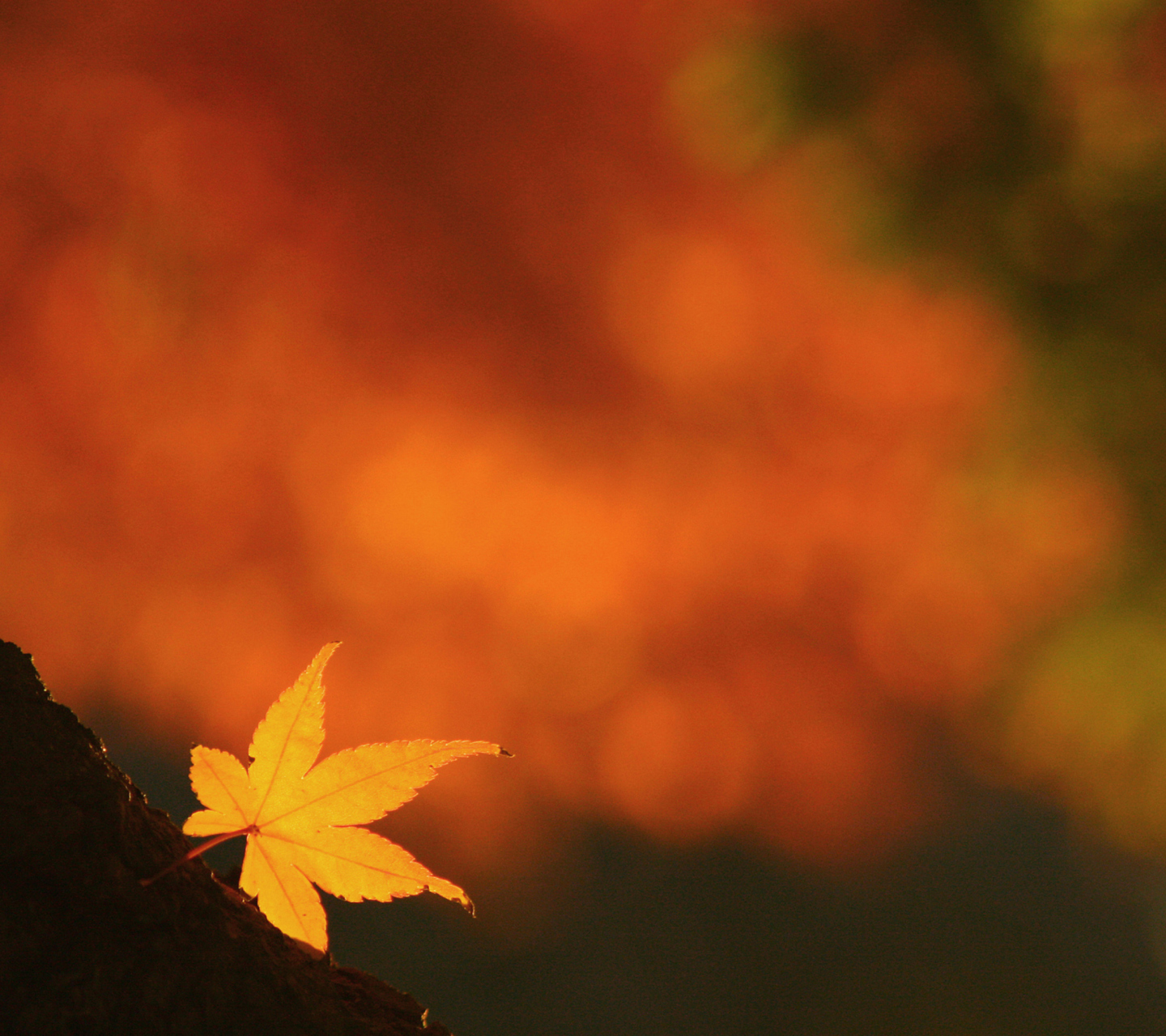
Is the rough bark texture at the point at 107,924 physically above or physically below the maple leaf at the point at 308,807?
below

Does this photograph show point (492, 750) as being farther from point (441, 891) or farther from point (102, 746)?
point (102, 746)

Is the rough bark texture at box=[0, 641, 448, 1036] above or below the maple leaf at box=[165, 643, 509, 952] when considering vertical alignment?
below

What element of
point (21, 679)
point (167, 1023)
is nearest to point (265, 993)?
point (167, 1023)
